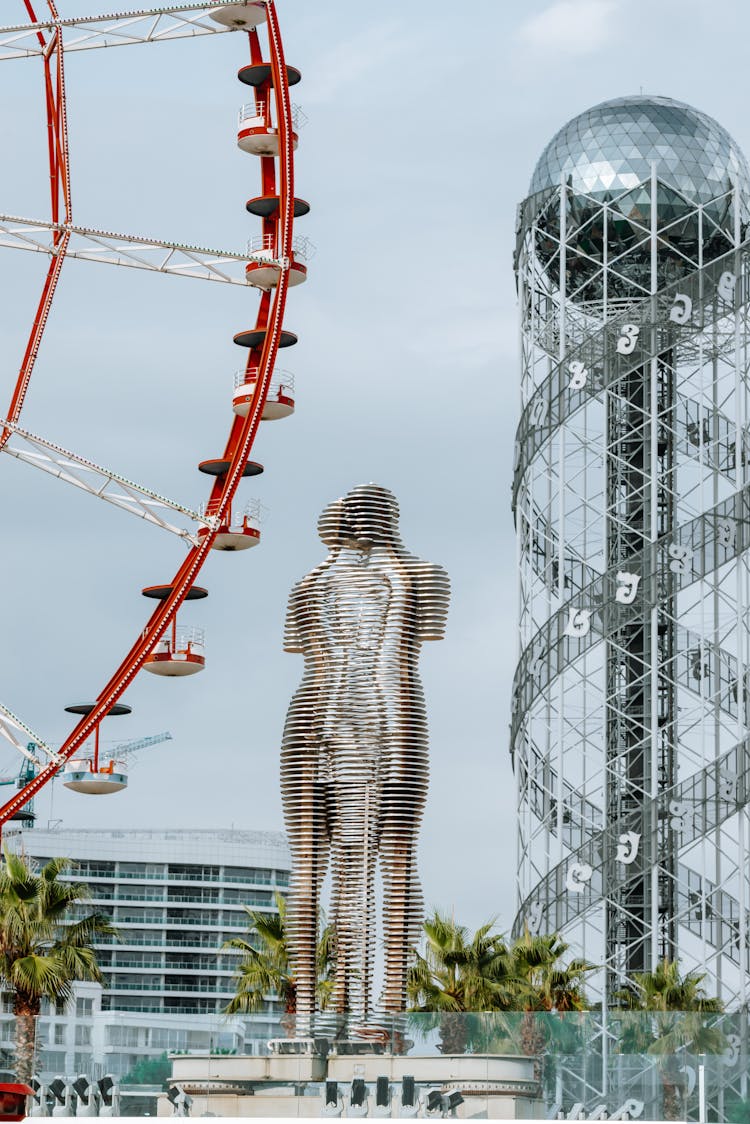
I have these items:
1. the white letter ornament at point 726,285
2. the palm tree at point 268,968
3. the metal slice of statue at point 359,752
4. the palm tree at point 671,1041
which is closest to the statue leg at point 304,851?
the metal slice of statue at point 359,752

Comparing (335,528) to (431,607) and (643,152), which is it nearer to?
(431,607)

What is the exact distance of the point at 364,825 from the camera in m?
37.5

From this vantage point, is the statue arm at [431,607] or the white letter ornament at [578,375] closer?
the statue arm at [431,607]

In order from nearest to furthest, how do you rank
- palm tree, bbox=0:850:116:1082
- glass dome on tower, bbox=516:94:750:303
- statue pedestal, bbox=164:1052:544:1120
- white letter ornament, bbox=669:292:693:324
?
statue pedestal, bbox=164:1052:544:1120 < palm tree, bbox=0:850:116:1082 < white letter ornament, bbox=669:292:693:324 < glass dome on tower, bbox=516:94:750:303

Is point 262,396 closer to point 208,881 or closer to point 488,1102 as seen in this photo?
point 488,1102

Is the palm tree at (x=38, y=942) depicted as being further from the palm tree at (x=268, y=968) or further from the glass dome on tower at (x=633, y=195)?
the glass dome on tower at (x=633, y=195)

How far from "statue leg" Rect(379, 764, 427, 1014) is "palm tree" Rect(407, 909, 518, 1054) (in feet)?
22.5

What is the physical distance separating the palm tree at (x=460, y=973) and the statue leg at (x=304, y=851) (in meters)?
6.44

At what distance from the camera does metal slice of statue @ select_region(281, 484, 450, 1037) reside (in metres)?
37.0

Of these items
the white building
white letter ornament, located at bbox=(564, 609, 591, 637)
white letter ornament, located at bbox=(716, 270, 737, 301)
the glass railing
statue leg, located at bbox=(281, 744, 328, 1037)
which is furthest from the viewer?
the white building

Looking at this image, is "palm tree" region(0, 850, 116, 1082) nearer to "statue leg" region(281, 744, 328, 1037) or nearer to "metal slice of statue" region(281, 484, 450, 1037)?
"statue leg" region(281, 744, 328, 1037)

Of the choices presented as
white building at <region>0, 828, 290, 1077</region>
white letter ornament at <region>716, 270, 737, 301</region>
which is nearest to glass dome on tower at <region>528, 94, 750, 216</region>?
white letter ornament at <region>716, 270, 737, 301</region>

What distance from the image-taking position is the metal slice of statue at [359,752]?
3703 centimetres

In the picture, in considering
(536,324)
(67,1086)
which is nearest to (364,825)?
(67,1086)
